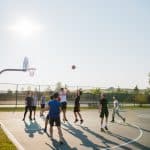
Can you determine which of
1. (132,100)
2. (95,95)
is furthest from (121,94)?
(95,95)

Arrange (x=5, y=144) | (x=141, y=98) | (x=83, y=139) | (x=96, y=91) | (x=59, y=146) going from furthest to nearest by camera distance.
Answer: (x=141, y=98) → (x=96, y=91) → (x=83, y=139) → (x=59, y=146) → (x=5, y=144)

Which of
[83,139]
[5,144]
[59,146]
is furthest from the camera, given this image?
[83,139]

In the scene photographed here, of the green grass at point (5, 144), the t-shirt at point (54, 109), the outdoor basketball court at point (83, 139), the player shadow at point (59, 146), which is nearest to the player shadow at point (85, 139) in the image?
the outdoor basketball court at point (83, 139)

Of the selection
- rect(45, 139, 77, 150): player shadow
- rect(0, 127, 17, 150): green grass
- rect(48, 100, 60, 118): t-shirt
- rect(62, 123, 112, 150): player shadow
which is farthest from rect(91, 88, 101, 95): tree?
rect(0, 127, 17, 150): green grass

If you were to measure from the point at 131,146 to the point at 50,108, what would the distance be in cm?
340

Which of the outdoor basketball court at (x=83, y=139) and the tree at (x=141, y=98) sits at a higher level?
the tree at (x=141, y=98)

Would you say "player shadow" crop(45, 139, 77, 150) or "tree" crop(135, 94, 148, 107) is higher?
"tree" crop(135, 94, 148, 107)

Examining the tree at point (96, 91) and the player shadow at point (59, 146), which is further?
the tree at point (96, 91)

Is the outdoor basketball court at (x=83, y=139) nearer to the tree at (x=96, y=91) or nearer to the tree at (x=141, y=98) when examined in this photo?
the tree at (x=96, y=91)

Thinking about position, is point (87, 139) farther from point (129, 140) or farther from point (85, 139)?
point (129, 140)

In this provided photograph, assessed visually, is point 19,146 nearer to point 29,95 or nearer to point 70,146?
point 70,146

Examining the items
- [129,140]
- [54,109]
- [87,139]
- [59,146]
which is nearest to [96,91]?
[129,140]

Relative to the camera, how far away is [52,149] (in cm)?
1137

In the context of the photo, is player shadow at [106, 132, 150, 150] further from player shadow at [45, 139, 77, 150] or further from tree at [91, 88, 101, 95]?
tree at [91, 88, 101, 95]
